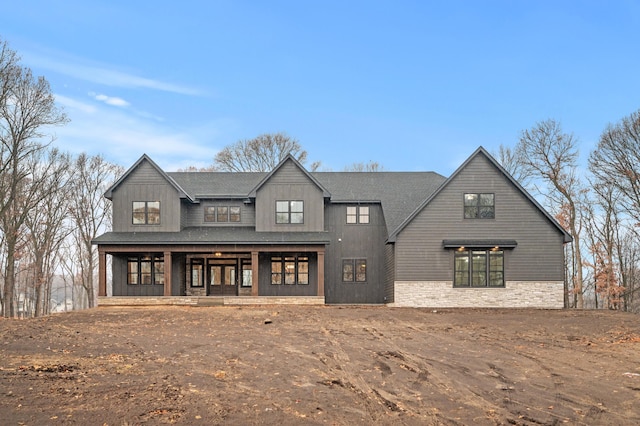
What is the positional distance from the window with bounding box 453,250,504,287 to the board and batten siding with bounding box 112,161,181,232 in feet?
48.2

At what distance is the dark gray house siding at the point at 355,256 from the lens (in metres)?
31.4

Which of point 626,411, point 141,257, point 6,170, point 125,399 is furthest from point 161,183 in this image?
point 626,411

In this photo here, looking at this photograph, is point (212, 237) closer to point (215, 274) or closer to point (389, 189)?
point (215, 274)

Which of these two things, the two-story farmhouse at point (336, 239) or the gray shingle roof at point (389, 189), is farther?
the gray shingle roof at point (389, 189)

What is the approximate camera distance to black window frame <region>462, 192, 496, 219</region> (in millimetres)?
28703

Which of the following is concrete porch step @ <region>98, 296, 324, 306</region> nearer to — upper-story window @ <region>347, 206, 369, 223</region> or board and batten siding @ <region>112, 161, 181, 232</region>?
board and batten siding @ <region>112, 161, 181, 232</region>

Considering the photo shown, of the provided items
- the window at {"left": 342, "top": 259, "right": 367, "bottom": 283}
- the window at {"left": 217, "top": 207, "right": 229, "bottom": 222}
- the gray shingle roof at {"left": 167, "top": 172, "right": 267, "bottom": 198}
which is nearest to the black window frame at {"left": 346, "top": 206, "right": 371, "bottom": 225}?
the window at {"left": 342, "top": 259, "right": 367, "bottom": 283}

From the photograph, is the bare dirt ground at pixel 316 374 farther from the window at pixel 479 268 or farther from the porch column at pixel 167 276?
the porch column at pixel 167 276

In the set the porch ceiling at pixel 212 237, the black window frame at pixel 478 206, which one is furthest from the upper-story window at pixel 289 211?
the black window frame at pixel 478 206

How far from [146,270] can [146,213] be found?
3.03m

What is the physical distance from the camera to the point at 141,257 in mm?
30859

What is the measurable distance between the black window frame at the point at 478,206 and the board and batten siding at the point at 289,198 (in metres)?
7.40

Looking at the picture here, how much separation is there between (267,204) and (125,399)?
2234 centimetres

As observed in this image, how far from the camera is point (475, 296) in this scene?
2791 centimetres
